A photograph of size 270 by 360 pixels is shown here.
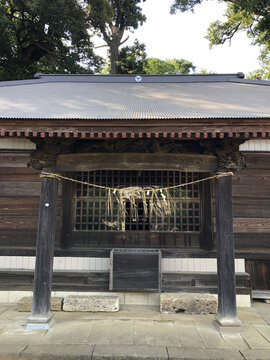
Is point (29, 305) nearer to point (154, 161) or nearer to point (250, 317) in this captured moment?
point (154, 161)

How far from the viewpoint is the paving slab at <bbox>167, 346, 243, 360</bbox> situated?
146 inches

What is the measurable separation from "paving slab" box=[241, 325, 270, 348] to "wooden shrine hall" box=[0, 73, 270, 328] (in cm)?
29

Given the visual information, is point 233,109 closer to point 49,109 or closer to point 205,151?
point 205,151

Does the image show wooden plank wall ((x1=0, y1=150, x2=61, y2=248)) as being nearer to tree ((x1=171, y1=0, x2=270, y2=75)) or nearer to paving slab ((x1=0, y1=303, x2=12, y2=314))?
paving slab ((x1=0, y1=303, x2=12, y2=314))

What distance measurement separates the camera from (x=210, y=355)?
3.77 meters

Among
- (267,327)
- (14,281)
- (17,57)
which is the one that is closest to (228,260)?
(267,327)

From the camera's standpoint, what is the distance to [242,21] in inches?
827

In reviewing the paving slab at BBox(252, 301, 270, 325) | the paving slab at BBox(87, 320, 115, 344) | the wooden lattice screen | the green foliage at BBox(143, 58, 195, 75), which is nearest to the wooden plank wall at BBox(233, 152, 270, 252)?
the wooden lattice screen

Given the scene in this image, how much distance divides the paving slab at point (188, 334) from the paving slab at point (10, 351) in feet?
8.26

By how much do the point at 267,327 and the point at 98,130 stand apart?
4.76 metres

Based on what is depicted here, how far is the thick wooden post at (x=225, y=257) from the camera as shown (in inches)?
180

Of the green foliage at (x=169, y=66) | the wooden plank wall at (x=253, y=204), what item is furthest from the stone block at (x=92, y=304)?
the green foliage at (x=169, y=66)

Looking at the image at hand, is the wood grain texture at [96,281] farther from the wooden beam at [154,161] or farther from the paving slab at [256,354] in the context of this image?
the wooden beam at [154,161]

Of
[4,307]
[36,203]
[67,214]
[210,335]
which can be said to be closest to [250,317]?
[210,335]
